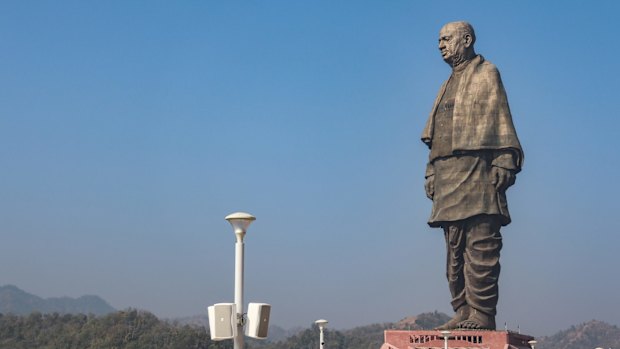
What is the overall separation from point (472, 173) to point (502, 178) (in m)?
0.84

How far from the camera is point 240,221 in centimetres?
905

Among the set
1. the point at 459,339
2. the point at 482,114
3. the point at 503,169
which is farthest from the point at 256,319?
the point at 482,114

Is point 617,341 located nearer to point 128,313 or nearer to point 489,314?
point 128,313

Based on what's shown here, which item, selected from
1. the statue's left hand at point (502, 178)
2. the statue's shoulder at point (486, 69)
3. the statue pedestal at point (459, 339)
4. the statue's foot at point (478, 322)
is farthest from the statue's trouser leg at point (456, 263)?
the statue's shoulder at point (486, 69)

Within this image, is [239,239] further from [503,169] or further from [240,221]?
[503,169]

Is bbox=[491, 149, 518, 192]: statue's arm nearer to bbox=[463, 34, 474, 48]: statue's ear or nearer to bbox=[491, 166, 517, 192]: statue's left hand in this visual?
bbox=[491, 166, 517, 192]: statue's left hand

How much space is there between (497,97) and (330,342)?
72076 mm

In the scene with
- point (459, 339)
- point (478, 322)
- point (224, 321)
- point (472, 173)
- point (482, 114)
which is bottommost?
point (224, 321)

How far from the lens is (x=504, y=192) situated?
25781 mm

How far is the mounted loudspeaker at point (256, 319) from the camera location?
8602 millimetres

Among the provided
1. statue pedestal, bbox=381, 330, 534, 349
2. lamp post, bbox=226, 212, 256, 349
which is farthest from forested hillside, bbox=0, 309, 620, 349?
lamp post, bbox=226, 212, 256, 349

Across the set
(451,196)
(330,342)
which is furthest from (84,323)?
(451,196)

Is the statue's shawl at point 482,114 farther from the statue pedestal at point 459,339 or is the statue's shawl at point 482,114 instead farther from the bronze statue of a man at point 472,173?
the statue pedestal at point 459,339

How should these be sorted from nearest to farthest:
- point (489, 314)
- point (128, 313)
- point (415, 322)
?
point (489, 314) → point (128, 313) → point (415, 322)
